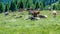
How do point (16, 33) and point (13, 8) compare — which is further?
point (13, 8)

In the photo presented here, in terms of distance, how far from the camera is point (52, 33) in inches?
813

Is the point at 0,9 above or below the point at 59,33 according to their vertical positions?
below

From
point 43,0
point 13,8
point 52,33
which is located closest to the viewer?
point 52,33

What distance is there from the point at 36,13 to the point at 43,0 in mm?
135623

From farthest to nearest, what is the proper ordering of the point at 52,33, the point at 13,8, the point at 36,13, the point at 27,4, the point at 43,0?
the point at 43,0
the point at 27,4
the point at 13,8
the point at 36,13
the point at 52,33

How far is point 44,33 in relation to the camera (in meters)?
20.7

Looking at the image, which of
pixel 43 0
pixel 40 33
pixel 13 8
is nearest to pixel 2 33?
pixel 40 33

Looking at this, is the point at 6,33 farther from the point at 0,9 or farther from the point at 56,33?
the point at 0,9

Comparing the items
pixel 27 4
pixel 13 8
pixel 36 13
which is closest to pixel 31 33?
pixel 36 13

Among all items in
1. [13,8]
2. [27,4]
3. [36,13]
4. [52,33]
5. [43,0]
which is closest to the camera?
[52,33]

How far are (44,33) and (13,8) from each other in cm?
9552

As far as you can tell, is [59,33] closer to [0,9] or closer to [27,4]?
[0,9]

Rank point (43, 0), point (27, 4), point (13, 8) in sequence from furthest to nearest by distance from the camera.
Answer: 1. point (43, 0)
2. point (27, 4)
3. point (13, 8)

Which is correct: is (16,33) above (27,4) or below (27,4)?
above
